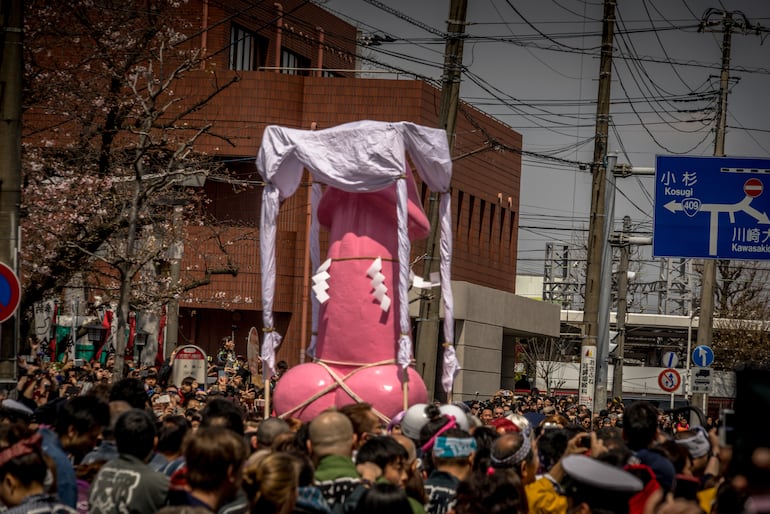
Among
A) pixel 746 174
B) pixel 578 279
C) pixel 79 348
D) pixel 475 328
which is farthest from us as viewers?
pixel 578 279

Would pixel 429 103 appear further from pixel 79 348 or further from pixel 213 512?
pixel 213 512

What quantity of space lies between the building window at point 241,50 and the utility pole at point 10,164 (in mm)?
30535

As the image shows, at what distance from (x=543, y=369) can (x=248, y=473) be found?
63.0 metres

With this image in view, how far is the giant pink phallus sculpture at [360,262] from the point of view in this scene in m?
13.2

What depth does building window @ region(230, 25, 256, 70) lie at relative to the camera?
43000 millimetres

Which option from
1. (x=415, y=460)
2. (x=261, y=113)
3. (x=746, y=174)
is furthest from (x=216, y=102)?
(x=415, y=460)

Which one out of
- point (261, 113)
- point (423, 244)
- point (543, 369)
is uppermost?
point (261, 113)

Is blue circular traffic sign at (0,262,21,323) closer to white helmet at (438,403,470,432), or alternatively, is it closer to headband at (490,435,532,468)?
white helmet at (438,403,470,432)

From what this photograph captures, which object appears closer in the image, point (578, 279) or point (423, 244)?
point (423, 244)

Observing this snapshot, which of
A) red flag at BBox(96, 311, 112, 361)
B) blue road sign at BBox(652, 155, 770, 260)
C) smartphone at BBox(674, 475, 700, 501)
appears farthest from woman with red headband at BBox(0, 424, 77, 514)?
red flag at BBox(96, 311, 112, 361)

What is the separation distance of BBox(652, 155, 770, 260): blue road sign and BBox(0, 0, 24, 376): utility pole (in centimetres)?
1446

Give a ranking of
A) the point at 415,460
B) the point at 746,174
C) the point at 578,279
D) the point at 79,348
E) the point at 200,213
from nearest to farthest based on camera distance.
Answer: the point at 415,460, the point at 746,174, the point at 79,348, the point at 200,213, the point at 578,279

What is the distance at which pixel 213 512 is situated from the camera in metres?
6.24

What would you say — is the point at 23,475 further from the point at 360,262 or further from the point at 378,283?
the point at 360,262
